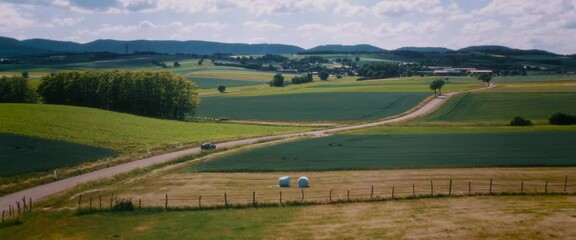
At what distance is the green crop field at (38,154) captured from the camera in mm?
52500

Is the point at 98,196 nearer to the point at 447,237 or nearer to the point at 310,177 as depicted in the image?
the point at 310,177

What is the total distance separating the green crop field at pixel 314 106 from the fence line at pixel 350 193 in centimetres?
5782

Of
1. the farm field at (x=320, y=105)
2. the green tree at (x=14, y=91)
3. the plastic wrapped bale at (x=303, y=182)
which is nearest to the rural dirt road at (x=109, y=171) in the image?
the farm field at (x=320, y=105)

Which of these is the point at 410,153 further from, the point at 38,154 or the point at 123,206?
the point at 38,154

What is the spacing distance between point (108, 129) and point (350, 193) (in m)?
46.1

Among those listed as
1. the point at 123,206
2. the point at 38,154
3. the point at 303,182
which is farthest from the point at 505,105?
the point at 123,206

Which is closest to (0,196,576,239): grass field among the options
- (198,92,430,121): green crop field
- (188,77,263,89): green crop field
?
(198,92,430,121): green crop field

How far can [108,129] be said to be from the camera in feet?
252

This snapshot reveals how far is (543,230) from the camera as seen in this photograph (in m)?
32.9

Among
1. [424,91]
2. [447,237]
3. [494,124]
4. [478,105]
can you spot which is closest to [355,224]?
[447,237]

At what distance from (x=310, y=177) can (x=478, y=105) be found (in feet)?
230

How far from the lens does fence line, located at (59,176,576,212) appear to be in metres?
40.9

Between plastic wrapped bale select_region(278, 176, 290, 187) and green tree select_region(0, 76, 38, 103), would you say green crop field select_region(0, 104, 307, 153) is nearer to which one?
green tree select_region(0, 76, 38, 103)

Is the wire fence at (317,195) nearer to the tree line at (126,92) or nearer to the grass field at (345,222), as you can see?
the grass field at (345,222)
